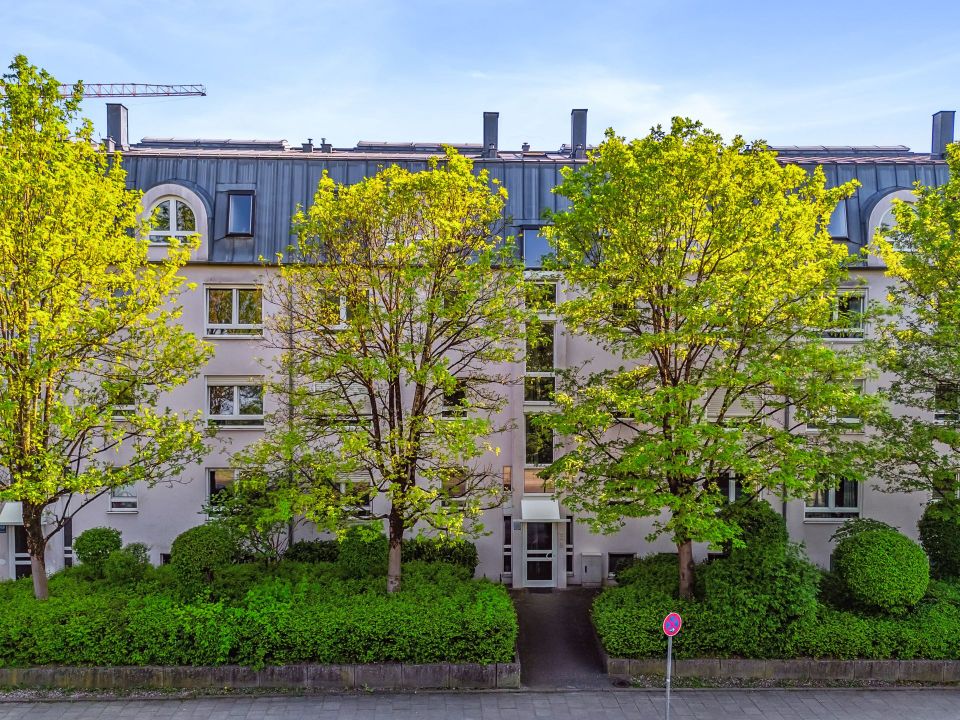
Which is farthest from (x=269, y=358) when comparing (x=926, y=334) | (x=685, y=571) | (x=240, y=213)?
(x=926, y=334)

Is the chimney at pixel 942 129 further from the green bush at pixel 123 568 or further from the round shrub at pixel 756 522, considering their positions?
the green bush at pixel 123 568

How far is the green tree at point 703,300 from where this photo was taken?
42.2 feet

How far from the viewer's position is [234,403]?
18.8 m

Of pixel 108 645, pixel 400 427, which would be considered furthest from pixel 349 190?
pixel 108 645

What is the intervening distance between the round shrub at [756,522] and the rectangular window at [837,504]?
5202mm

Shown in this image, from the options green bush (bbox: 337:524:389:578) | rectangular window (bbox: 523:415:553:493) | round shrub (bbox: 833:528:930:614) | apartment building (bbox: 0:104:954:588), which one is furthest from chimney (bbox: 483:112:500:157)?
round shrub (bbox: 833:528:930:614)

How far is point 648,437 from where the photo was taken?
14.0 meters

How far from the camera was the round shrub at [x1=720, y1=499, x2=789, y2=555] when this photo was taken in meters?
14.3

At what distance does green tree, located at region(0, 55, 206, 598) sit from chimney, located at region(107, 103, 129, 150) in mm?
9034

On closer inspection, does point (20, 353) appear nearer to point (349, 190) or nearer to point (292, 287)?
Answer: point (292, 287)

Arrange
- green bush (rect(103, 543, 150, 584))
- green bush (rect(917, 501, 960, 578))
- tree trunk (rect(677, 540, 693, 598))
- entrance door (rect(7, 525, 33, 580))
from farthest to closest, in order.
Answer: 1. entrance door (rect(7, 525, 33, 580))
2. green bush (rect(917, 501, 960, 578))
3. green bush (rect(103, 543, 150, 584))
4. tree trunk (rect(677, 540, 693, 598))

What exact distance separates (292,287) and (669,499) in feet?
31.5

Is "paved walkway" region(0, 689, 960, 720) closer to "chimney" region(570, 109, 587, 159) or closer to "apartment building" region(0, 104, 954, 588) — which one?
"apartment building" region(0, 104, 954, 588)

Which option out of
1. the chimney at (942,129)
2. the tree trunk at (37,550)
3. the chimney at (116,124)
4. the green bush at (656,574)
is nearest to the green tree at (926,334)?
the green bush at (656,574)
